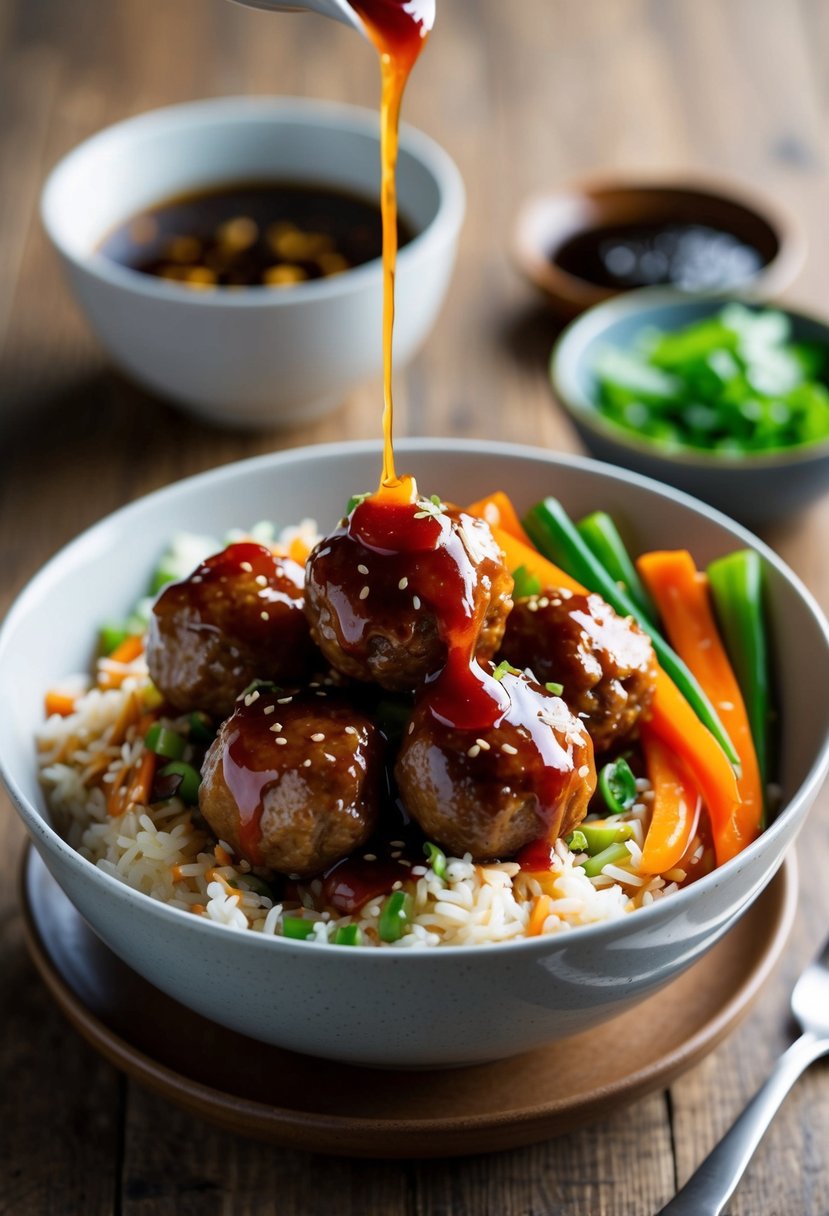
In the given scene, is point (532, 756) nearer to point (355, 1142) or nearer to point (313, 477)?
point (355, 1142)

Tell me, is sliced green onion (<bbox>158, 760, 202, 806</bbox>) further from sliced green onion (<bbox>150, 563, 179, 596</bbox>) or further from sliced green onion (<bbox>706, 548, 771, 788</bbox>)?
sliced green onion (<bbox>706, 548, 771, 788</bbox>)

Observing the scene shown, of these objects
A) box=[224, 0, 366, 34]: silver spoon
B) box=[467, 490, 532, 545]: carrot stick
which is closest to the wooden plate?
box=[467, 490, 532, 545]: carrot stick

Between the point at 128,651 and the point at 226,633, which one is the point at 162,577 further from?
the point at 226,633

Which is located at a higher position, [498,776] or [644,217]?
[498,776]

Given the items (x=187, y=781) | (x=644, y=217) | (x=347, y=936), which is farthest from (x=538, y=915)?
(x=644, y=217)

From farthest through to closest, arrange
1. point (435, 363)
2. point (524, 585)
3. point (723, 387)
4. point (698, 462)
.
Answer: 1. point (435, 363)
2. point (723, 387)
3. point (698, 462)
4. point (524, 585)

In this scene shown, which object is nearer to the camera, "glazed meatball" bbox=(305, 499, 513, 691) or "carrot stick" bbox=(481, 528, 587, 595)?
"glazed meatball" bbox=(305, 499, 513, 691)
